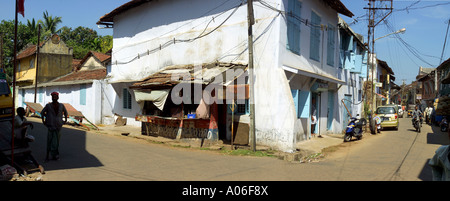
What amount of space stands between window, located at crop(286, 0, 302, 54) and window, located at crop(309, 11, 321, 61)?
59.4 inches

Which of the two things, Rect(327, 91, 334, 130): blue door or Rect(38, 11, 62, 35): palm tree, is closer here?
Rect(327, 91, 334, 130): blue door

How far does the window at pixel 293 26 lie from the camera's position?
1119cm

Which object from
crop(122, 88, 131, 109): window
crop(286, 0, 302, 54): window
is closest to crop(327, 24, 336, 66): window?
crop(286, 0, 302, 54): window

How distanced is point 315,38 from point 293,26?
2568mm

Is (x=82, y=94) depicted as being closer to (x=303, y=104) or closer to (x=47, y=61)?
(x=303, y=104)

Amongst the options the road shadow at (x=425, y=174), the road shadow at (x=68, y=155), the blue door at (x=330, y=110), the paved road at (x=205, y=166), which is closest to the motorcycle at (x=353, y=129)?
the blue door at (x=330, y=110)

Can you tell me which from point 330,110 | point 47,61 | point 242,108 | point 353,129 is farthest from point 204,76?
point 47,61

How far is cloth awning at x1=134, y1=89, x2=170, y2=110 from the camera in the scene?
458 inches

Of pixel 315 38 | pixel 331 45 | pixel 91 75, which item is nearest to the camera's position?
pixel 315 38

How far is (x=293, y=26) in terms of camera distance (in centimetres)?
1148

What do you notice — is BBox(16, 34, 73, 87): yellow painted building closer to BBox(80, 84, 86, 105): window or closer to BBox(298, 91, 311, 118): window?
BBox(80, 84, 86, 105): window
